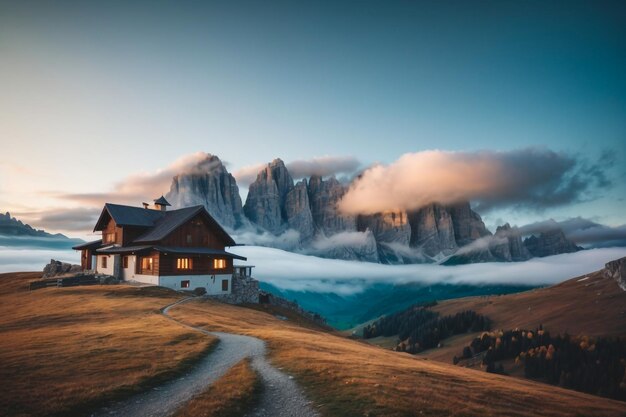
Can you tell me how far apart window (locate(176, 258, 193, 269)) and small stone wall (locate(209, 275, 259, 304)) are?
1026cm

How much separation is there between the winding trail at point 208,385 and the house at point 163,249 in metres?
42.4

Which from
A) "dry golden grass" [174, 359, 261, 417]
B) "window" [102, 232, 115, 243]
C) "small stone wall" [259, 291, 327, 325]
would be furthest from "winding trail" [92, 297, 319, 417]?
"window" [102, 232, 115, 243]

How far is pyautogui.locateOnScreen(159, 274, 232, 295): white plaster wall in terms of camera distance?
66375mm

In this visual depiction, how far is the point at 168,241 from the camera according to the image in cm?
6938

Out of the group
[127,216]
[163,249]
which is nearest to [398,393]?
[163,249]

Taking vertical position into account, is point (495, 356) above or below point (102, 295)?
below

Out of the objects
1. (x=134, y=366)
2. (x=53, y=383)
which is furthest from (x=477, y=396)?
(x=53, y=383)

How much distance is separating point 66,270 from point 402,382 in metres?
86.1

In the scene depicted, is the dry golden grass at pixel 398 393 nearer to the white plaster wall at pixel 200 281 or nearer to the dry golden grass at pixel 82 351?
the dry golden grass at pixel 82 351

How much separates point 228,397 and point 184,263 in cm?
5442

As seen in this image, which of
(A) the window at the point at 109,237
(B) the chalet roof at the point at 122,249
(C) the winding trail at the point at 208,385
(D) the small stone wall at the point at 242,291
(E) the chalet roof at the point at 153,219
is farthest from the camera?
(A) the window at the point at 109,237

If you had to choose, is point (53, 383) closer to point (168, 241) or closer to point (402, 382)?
point (402, 382)

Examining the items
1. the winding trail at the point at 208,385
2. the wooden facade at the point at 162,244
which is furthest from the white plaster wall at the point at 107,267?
the winding trail at the point at 208,385

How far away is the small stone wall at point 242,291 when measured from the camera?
77.1 metres
